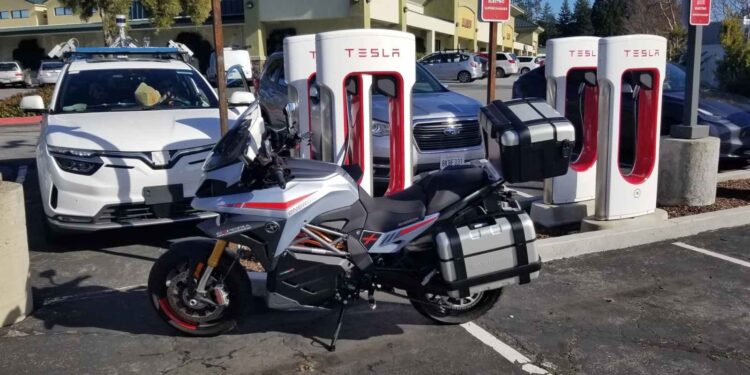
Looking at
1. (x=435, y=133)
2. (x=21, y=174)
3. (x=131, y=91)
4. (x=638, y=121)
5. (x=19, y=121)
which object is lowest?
(x=21, y=174)

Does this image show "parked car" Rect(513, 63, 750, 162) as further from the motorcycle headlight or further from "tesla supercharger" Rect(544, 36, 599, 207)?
the motorcycle headlight

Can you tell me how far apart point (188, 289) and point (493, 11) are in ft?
13.1

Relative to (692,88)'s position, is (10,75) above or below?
above

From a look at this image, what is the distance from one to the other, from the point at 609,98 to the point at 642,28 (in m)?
33.3

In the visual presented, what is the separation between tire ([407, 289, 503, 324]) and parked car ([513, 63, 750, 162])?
6.11 metres

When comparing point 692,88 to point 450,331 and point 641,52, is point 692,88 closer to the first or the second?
point 641,52

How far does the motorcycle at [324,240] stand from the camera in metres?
3.87

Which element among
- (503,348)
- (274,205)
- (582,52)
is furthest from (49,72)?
(503,348)

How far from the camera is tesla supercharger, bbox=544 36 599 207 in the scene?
6.48 meters

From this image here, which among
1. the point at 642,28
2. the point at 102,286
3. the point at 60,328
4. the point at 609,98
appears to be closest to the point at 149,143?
the point at 102,286

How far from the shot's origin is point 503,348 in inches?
161

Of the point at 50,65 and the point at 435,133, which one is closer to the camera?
the point at 435,133

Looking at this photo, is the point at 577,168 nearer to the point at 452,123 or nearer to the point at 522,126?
the point at 452,123

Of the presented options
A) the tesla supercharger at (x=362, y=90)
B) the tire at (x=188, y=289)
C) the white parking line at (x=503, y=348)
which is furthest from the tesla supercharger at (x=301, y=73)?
the white parking line at (x=503, y=348)
